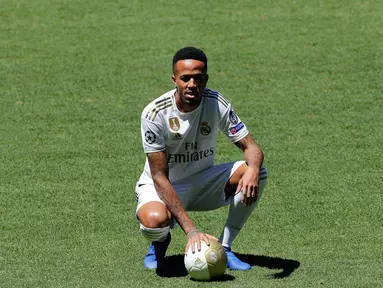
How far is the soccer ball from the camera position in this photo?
6707 mm

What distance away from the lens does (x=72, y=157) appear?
403 inches

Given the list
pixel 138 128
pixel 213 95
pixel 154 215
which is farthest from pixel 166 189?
pixel 138 128

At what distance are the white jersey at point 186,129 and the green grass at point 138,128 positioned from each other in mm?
864

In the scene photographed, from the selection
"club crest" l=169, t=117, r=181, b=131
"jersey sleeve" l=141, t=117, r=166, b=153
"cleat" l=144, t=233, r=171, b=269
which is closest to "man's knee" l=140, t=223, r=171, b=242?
"cleat" l=144, t=233, r=171, b=269

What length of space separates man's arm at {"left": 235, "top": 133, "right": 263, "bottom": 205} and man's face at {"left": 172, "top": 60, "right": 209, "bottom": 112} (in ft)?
1.78

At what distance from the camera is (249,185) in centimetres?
695

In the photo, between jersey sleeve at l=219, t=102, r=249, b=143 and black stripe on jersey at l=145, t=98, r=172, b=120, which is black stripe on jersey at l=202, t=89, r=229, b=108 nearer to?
jersey sleeve at l=219, t=102, r=249, b=143

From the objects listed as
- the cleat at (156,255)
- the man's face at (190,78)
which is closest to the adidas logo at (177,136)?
the man's face at (190,78)

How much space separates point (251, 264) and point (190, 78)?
1.50 metres

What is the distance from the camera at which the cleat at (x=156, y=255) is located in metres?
7.23

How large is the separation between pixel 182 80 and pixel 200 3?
8301mm

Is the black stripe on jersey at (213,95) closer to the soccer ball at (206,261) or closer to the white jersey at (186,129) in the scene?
the white jersey at (186,129)

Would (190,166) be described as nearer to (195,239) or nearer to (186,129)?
(186,129)

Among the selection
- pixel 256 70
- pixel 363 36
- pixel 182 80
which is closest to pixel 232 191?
pixel 182 80
